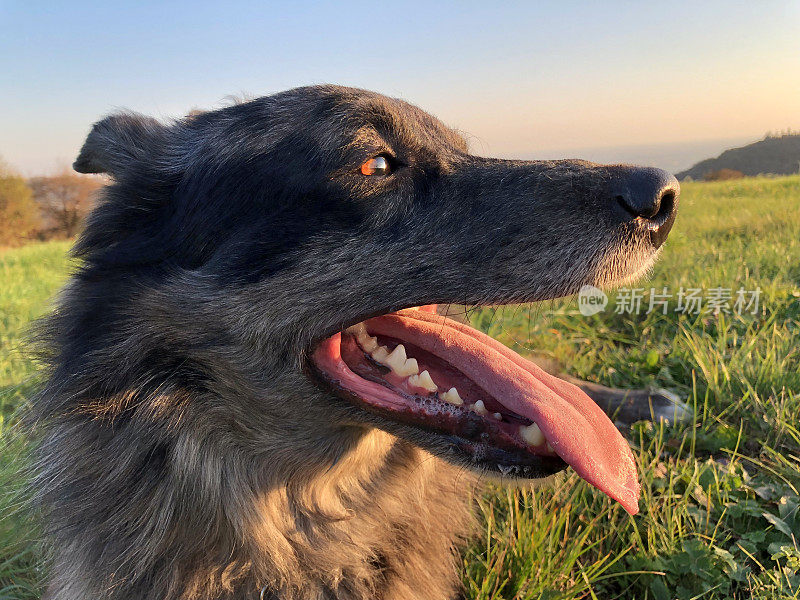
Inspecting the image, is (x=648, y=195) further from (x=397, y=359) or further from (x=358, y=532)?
(x=358, y=532)

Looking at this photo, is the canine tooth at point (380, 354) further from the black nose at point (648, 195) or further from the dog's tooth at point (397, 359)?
the black nose at point (648, 195)

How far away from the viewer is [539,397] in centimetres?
211

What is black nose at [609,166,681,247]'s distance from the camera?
196 centimetres

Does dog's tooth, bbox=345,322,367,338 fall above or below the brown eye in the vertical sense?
below

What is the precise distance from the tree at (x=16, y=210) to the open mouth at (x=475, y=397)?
3107cm

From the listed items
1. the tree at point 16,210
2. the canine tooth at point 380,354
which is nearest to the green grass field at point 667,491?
the canine tooth at point 380,354

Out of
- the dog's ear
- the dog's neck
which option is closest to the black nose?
the dog's neck

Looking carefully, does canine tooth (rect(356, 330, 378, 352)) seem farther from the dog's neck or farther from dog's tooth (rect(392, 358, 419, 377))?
the dog's neck

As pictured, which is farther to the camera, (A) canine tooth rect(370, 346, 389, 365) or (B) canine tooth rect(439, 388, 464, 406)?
(A) canine tooth rect(370, 346, 389, 365)

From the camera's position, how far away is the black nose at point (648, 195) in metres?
1.96

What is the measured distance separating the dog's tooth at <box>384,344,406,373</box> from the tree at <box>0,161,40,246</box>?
31193 millimetres

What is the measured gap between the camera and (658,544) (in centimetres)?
255

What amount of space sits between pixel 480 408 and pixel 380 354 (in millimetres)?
432

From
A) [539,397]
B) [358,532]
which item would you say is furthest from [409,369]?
[358,532]
